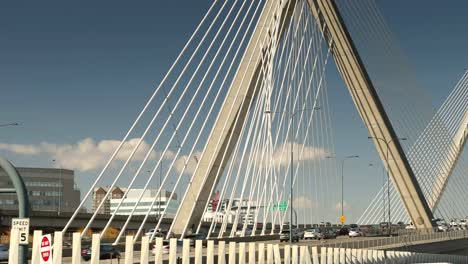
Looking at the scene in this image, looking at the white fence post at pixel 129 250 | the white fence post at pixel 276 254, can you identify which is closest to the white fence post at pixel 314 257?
the white fence post at pixel 276 254

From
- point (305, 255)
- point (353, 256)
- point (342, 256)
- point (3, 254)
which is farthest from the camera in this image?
point (3, 254)

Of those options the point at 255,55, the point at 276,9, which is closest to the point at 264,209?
the point at 255,55

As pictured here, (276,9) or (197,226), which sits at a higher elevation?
(276,9)

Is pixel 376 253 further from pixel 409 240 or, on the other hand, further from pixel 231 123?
pixel 409 240

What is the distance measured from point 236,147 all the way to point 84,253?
1090cm

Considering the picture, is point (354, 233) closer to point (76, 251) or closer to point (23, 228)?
point (76, 251)

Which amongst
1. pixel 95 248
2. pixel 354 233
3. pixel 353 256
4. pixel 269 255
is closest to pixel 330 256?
pixel 353 256

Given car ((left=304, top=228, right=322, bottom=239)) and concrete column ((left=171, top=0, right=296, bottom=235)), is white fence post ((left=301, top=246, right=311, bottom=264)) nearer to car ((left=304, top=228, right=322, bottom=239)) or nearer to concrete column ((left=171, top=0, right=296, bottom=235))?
concrete column ((left=171, top=0, right=296, bottom=235))

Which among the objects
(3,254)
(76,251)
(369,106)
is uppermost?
(369,106)

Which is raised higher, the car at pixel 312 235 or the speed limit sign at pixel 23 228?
the car at pixel 312 235

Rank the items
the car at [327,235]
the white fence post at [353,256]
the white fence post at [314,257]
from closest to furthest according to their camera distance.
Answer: the white fence post at [314,257] → the white fence post at [353,256] → the car at [327,235]

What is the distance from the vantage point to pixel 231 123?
42062 mm

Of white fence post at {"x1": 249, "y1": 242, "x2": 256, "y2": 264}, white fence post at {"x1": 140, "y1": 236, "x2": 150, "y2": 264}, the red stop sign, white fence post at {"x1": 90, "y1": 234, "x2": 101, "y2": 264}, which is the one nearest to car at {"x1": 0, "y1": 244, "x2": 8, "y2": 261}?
white fence post at {"x1": 249, "y1": 242, "x2": 256, "y2": 264}

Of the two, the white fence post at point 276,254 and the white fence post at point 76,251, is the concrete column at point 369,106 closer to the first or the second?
the white fence post at point 276,254
